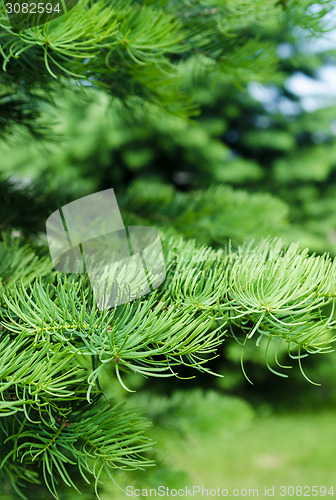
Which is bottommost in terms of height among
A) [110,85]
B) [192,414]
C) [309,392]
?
Result: [309,392]

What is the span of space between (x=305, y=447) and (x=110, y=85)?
2063mm

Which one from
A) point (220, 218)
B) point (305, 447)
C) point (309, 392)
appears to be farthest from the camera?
point (309, 392)

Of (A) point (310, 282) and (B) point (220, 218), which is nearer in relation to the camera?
(A) point (310, 282)

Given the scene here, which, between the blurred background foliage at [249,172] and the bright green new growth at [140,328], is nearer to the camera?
the bright green new growth at [140,328]

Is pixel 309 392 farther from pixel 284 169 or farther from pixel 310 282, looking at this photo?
pixel 310 282

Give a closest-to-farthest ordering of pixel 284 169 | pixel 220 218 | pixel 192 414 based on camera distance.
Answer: pixel 220 218, pixel 192 414, pixel 284 169

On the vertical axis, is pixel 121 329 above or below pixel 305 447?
above

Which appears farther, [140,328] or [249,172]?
[249,172]

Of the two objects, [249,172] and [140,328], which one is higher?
[140,328]

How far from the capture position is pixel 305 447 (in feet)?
6.84

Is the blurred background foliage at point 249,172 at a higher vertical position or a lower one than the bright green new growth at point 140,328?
lower

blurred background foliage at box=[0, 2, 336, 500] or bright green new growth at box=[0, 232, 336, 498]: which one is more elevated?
bright green new growth at box=[0, 232, 336, 498]

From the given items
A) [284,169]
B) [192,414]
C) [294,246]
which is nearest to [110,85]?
[294,246]

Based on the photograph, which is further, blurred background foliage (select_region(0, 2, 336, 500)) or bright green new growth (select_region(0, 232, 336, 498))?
blurred background foliage (select_region(0, 2, 336, 500))
